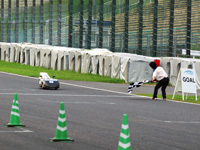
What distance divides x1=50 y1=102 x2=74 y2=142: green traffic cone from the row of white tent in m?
21.7

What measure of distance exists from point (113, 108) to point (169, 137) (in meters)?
7.11

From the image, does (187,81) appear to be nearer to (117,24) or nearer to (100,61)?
(100,61)

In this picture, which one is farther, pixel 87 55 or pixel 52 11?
pixel 52 11

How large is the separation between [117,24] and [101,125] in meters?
31.5

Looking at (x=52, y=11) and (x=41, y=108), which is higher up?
(x=52, y=11)

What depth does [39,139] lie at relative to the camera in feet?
35.1

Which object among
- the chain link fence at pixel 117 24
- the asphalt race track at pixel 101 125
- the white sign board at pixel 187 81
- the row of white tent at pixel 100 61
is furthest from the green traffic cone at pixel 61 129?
the chain link fence at pixel 117 24

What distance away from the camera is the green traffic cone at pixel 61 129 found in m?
10.2

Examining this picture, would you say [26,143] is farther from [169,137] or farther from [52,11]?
[52,11]

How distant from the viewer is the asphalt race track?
1034 centimetres

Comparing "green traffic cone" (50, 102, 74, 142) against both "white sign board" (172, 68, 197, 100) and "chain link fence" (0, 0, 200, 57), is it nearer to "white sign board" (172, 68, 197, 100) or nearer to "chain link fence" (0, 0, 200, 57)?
"white sign board" (172, 68, 197, 100)

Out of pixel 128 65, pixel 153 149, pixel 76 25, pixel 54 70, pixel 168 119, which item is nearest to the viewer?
pixel 153 149

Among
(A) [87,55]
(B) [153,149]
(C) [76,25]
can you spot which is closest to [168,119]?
(B) [153,149]

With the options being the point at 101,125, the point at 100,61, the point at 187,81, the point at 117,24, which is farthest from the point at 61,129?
the point at 117,24
